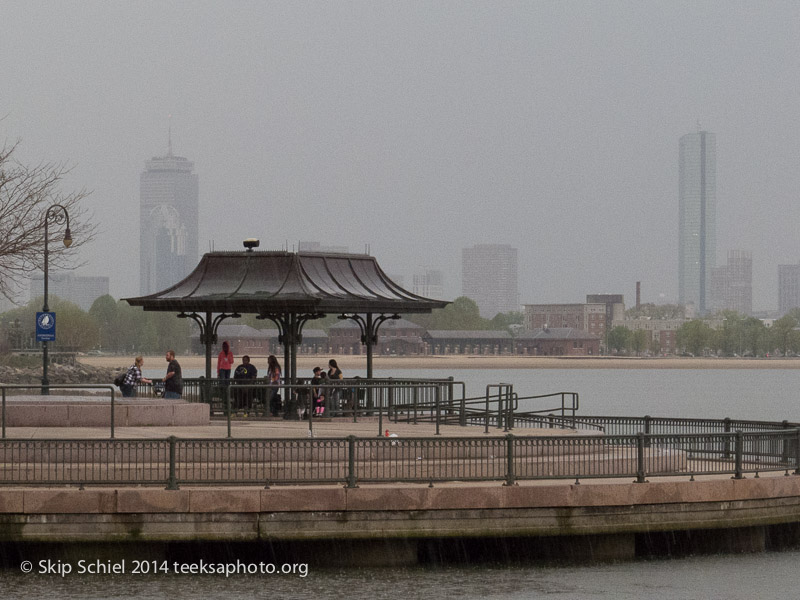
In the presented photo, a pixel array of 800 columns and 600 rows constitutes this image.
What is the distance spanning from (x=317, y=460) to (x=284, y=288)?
11.8 metres

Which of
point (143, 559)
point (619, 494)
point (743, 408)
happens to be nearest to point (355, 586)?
point (143, 559)

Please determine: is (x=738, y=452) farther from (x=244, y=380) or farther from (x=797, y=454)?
(x=244, y=380)

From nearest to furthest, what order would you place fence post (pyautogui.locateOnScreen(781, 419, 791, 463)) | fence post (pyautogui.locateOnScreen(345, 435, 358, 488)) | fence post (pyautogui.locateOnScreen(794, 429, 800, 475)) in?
fence post (pyautogui.locateOnScreen(345, 435, 358, 488)), fence post (pyautogui.locateOnScreen(794, 429, 800, 475)), fence post (pyautogui.locateOnScreen(781, 419, 791, 463))

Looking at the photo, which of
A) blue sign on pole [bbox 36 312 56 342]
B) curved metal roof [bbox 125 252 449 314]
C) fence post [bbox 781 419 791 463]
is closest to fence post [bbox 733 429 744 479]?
fence post [bbox 781 419 791 463]

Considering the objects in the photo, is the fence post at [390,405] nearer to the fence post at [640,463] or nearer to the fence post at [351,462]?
the fence post at [640,463]

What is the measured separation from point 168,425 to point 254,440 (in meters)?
6.33

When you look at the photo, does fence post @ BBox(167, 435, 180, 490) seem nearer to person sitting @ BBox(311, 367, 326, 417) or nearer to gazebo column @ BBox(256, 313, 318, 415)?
person sitting @ BBox(311, 367, 326, 417)

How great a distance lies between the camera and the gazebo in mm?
33031

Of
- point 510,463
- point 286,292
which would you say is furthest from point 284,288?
point 510,463

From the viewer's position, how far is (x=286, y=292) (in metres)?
33.4

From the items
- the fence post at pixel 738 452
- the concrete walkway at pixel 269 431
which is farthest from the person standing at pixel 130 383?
the fence post at pixel 738 452

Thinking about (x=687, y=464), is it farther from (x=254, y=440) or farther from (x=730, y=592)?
(x=254, y=440)

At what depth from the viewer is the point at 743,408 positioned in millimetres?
115062

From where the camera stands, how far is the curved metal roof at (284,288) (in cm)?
3294
